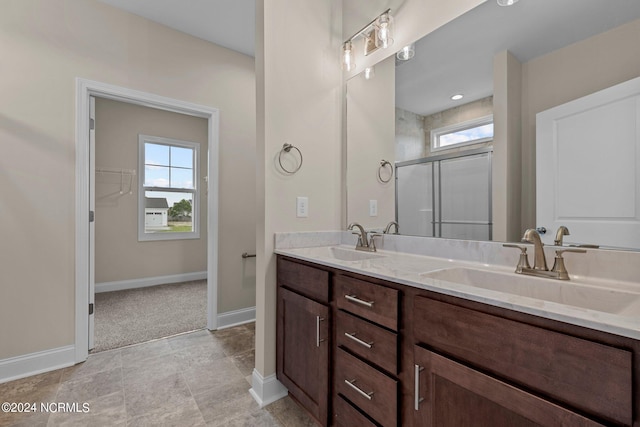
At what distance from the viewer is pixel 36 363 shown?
2004 millimetres

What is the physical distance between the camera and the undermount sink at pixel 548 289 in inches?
33.3

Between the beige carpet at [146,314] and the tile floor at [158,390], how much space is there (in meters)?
0.24

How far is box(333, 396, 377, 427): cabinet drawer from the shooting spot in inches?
45.2

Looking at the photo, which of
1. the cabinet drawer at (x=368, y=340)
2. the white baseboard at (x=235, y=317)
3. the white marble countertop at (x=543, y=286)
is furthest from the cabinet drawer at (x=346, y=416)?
the white baseboard at (x=235, y=317)

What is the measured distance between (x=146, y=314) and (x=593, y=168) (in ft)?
12.1

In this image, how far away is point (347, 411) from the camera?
1.23m

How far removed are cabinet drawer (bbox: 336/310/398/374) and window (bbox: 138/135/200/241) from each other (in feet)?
13.3

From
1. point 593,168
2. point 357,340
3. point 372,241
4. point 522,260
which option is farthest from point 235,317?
point 593,168

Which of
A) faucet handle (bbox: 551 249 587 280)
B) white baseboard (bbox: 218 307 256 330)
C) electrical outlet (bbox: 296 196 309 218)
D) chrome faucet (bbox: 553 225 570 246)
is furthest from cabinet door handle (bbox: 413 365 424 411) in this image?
white baseboard (bbox: 218 307 256 330)

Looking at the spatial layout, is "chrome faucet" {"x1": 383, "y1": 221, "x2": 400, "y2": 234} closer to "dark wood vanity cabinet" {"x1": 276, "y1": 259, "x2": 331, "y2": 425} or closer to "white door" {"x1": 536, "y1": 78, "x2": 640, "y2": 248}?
"dark wood vanity cabinet" {"x1": 276, "y1": 259, "x2": 331, "y2": 425}

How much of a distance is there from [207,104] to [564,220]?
278cm

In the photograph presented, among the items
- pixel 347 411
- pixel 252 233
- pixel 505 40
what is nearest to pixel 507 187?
pixel 505 40

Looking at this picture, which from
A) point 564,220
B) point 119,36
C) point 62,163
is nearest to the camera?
point 564,220

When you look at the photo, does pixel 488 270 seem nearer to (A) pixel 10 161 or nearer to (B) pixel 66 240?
(B) pixel 66 240
